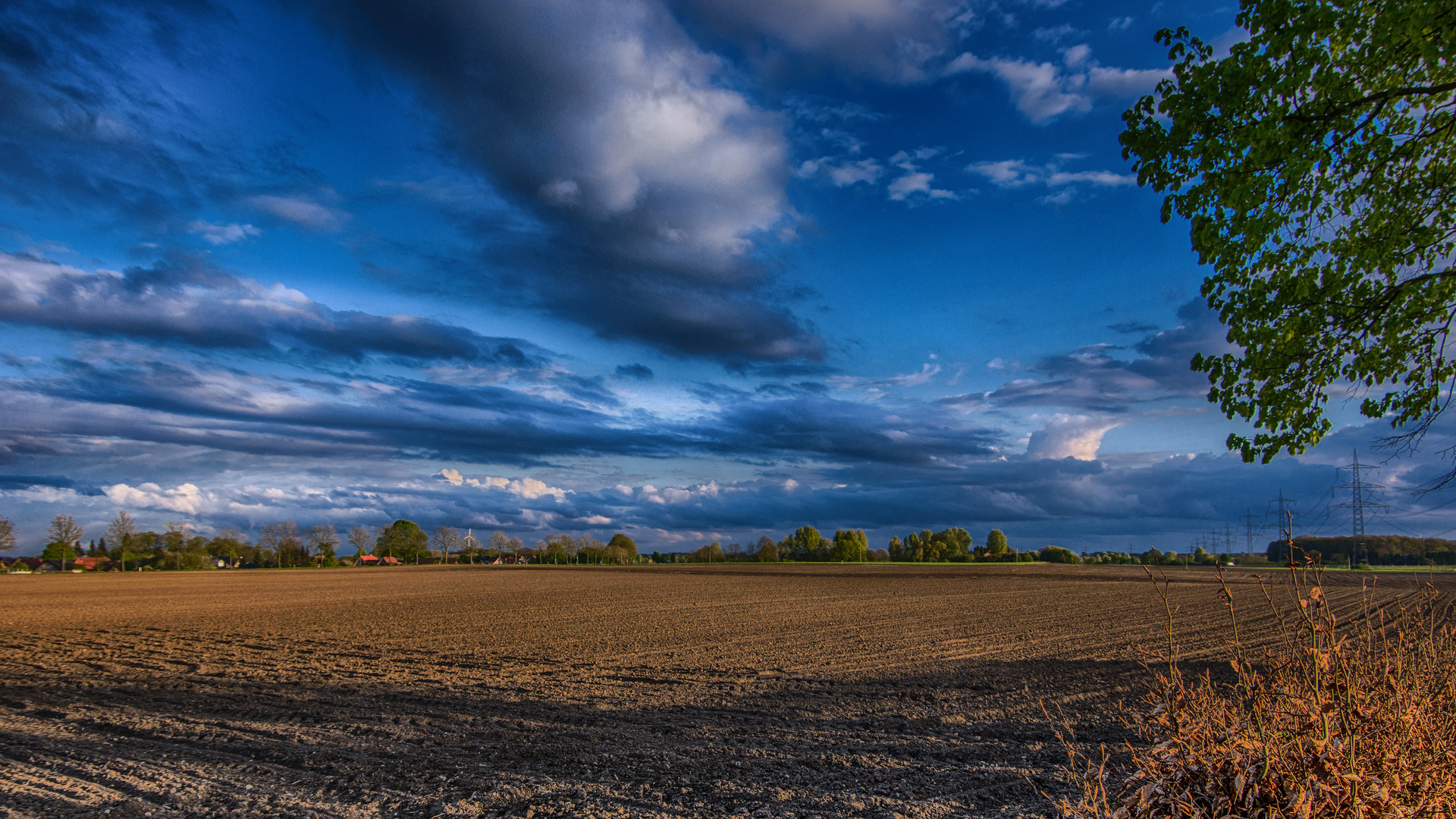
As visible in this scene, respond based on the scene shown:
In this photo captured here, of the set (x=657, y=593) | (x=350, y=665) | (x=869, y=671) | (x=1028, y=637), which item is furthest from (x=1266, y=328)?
(x=657, y=593)

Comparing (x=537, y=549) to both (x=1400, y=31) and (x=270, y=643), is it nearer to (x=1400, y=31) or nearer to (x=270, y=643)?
(x=270, y=643)

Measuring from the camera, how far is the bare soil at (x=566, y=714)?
732cm

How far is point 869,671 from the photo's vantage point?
14398 mm

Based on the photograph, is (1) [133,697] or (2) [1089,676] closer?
(1) [133,697]

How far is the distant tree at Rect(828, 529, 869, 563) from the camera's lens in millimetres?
141375

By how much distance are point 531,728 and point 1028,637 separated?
1483cm

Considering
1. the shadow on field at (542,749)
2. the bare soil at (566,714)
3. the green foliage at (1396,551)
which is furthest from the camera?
the green foliage at (1396,551)

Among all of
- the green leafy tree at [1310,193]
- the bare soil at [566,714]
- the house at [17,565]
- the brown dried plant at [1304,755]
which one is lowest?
the house at [17,565]

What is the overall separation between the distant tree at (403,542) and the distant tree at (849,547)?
3533 inches

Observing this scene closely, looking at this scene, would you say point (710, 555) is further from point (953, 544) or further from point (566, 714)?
point (566, 714)

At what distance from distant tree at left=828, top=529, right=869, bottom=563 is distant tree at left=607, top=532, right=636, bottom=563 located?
41.4 m

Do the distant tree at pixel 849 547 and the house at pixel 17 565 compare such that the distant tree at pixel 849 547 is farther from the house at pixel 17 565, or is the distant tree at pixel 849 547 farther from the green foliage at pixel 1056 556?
the house at pixel 17 565

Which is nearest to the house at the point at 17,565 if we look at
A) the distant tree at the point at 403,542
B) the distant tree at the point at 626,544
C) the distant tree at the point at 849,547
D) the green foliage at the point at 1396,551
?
the distant tree at the point at 403,542

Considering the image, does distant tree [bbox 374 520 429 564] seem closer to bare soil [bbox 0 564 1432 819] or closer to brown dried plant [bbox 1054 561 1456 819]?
bare soil [bbox 0 564 1432 819]
